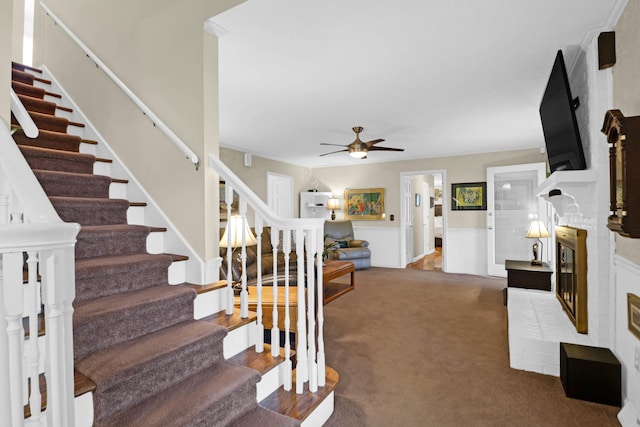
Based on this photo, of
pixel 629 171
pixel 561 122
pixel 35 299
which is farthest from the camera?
pixel 561 122

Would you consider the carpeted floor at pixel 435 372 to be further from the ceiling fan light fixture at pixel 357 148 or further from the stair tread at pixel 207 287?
the ceiling fan light fixture at pixel 357 148

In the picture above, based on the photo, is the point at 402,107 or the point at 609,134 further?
the point at 402,107

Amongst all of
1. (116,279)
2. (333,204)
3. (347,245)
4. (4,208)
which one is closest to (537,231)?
(347,245)

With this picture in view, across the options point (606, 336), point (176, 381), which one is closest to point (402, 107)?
point (606, 336)

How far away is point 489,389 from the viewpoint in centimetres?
219

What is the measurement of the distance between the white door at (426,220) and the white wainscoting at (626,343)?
6.78 meters

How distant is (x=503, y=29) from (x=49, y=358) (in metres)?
2.82

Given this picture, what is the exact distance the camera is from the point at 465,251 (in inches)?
243

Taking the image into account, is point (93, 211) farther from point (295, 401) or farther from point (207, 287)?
point (295, 401)

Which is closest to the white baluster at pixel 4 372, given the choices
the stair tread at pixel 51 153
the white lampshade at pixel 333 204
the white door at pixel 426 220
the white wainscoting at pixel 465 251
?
the stair tread at pixel 51 153

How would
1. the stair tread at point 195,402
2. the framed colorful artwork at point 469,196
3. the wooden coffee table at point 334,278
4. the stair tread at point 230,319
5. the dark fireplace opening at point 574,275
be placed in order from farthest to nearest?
1. the framed colorful artwork at point 469,196
2. the wooden coffee table at point 334,278
3. the dark fireplace opening at point 574,275
4. the stair tread at point 230,319
5. the stair tread at point 195,402

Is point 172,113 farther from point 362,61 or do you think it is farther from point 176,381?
point 176,381

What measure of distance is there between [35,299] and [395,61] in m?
2.63

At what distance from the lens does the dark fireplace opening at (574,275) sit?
2436mm
